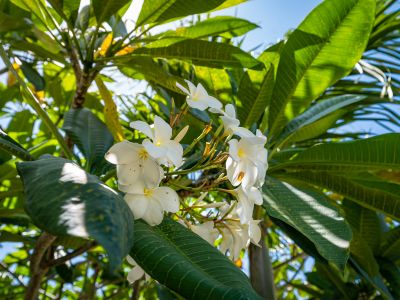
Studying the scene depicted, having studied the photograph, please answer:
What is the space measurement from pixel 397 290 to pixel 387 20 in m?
0.94

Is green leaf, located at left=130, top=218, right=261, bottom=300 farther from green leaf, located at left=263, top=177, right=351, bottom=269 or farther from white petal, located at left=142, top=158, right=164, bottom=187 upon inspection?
green leaf, located at left=263, top=177, right=351, bottom=269

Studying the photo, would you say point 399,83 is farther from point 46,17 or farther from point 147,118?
point 46,17

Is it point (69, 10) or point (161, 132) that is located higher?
point (69, 10)

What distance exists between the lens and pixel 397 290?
1520 mm

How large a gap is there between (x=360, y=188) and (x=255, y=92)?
334 millimetres

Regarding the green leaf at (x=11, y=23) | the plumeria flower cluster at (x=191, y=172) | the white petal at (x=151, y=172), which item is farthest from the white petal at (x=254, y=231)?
the green leaf at (x=11, y=23)

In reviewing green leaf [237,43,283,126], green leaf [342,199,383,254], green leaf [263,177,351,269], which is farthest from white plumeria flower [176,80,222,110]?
green leaf [342,199,383,254]

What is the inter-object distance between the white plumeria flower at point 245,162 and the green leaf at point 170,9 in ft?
1.44

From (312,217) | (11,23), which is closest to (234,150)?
(312,217)

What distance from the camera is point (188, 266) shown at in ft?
1.83

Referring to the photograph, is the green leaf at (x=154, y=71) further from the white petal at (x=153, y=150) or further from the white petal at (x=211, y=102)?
the white petal at (x=153, y=150)

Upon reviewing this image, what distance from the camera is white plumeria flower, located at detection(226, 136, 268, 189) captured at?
714 mm

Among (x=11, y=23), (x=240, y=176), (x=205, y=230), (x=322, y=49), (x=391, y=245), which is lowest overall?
(x=391, y=245)

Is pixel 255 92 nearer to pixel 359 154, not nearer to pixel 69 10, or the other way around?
pixel 359 154
